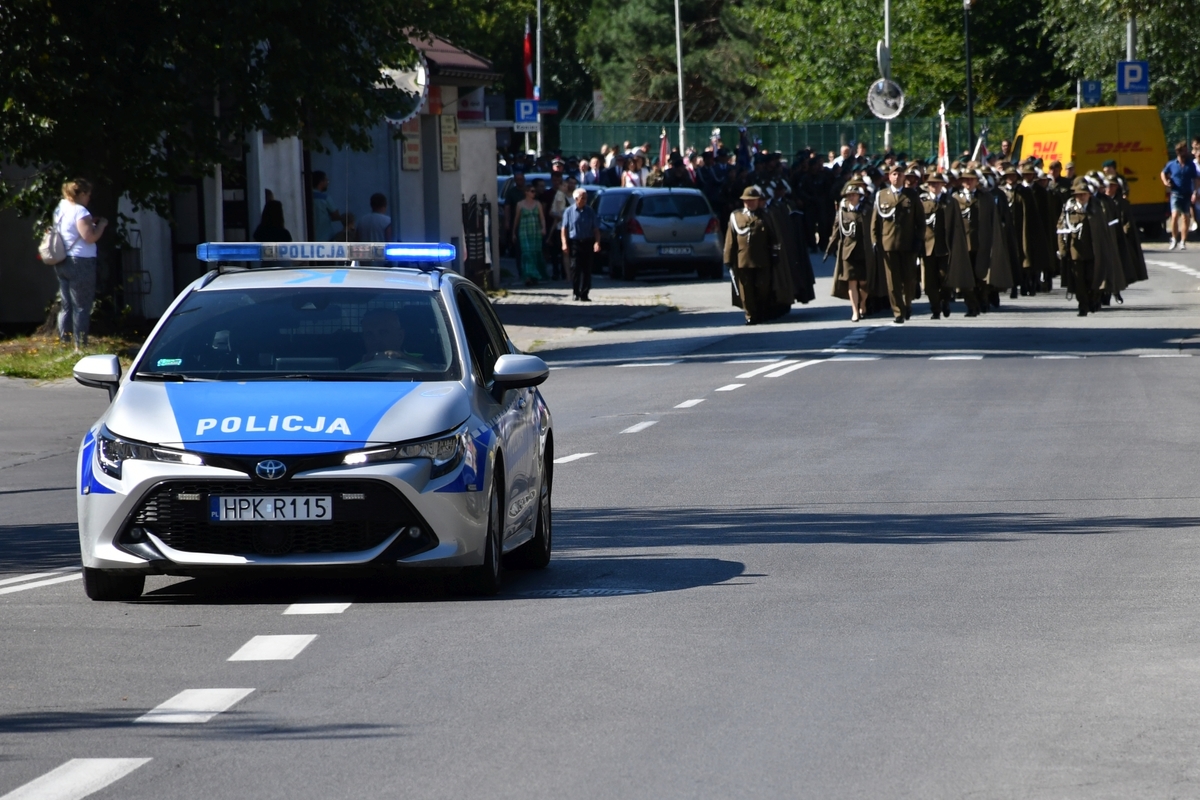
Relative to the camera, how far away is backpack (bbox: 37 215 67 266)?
2208 cm

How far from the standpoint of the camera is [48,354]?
74.9 ft

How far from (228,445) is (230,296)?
1.28 metres

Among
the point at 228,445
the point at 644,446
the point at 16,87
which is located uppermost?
the point at 16,87

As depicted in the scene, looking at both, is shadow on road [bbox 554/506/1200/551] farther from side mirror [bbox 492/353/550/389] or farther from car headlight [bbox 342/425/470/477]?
car headlight [bbox 342/425/470/477]

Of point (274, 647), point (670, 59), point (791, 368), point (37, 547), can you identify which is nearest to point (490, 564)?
point (274, 647)

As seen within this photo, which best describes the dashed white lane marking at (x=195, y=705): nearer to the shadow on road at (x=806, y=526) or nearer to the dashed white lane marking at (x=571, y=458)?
the shadow on road at (x=806, y=526)

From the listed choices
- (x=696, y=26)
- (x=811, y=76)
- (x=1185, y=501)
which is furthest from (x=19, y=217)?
(x=696, y=26)

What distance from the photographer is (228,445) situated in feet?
27.4

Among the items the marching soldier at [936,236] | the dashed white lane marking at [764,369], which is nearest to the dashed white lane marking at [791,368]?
the dashed white lane marking at [764,369]

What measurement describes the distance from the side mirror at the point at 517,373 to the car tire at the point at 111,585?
63.3 inches

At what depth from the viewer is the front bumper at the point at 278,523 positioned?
329 inches

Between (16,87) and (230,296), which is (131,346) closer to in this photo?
(16,87)

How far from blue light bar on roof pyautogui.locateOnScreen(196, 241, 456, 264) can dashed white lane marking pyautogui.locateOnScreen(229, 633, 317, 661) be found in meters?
2.50

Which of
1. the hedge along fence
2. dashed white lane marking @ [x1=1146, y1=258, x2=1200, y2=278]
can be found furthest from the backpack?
the hedge along fence
